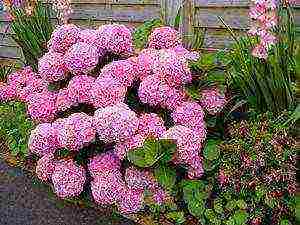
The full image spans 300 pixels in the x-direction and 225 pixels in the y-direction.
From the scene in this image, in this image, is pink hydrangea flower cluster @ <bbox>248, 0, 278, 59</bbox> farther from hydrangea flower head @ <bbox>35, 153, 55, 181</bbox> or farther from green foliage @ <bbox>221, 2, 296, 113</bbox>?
hydrangea flower head @ <bbox>35, 153, 55, 181</bbox>

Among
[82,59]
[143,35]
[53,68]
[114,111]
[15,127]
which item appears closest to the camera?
[114,111]

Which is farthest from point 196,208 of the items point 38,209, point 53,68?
point 53,68

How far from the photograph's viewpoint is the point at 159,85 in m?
3.46

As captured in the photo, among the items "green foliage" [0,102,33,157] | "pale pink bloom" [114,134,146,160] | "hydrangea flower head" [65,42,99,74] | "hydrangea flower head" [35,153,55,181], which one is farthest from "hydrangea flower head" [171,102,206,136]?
"green foliage" [0,102,33,157]

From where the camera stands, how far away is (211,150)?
133 inches

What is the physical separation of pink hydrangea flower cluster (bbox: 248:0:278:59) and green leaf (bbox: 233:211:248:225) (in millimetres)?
917

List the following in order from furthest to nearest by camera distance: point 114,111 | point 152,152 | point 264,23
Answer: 1. point 114,111
2. point 152,152
3. point 264,23

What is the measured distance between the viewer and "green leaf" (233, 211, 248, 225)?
302cm

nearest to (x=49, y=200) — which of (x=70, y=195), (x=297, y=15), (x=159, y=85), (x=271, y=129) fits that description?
(x=70, y=195)

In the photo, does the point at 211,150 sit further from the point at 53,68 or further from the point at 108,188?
the point at 53,68

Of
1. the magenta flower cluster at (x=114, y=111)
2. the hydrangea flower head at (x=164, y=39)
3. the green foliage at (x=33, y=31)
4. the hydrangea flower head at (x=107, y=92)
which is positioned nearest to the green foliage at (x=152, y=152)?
the magenta flower cluster at (x=114, y=111)

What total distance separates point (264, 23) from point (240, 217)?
1.12 meters

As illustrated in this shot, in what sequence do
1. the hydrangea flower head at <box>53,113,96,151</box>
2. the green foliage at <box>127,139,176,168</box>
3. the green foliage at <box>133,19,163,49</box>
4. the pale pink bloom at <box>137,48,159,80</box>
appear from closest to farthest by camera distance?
1. the green foliage at <box>127,139,176,168</box>
2. the hydrangea flower head at <box>53,113,96,151</box>
3. the pale pink bloom at <box>137,48,159,80</box>
4. the green foliage at <box>133,19,163,49</box>

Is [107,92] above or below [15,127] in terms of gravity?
above
